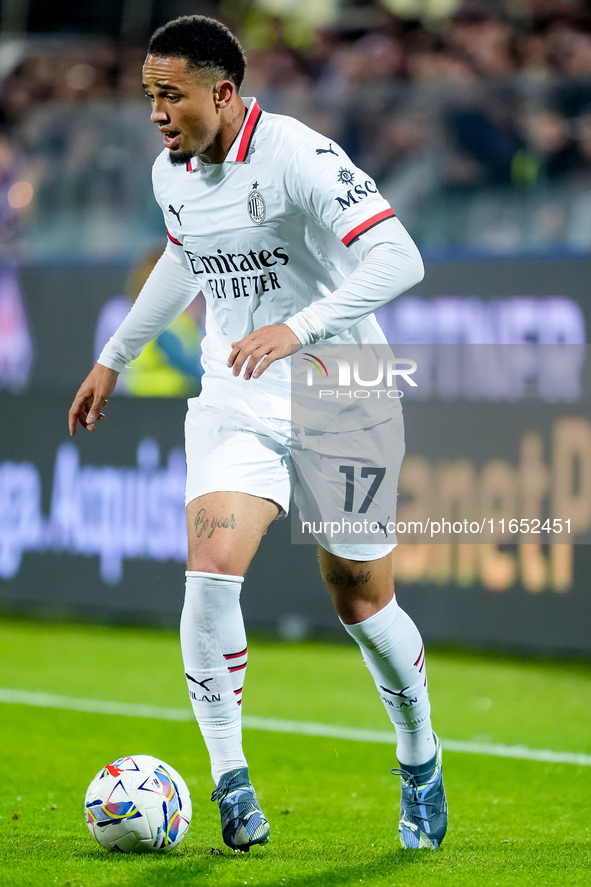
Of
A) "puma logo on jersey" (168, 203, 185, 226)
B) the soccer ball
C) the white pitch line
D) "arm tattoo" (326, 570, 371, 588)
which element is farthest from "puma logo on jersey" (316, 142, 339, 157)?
the white pitch line

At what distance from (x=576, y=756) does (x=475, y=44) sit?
20.2 feet

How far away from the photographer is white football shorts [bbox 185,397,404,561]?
10.8 feet

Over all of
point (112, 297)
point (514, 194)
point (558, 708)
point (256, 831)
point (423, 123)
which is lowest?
point (558, 708)

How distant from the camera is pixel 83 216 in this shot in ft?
28.8

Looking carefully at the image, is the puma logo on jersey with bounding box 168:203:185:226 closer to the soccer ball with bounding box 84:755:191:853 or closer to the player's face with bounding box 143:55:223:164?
the player's face with bounding box 143:55:223:164

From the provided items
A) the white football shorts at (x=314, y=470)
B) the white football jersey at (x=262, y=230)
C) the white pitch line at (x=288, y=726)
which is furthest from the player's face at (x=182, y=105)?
the white pitch line at (x=288, y=726)

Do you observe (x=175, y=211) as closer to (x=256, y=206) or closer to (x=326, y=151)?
(x=256, y=206)

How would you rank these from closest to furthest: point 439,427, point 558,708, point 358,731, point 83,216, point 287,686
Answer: point 358,731
point 558,708
point 287,686
point 439,427
point 83,216

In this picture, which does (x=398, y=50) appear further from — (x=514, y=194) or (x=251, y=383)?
(x=251, y=383)

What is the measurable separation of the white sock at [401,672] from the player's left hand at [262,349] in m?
0.86

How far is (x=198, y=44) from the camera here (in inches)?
125

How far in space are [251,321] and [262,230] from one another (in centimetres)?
26

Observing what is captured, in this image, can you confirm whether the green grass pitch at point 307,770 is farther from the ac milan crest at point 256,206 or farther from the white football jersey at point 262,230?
the ac milan crest at point 256,206

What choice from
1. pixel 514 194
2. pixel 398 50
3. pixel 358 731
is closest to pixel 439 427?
pixel 514 194
